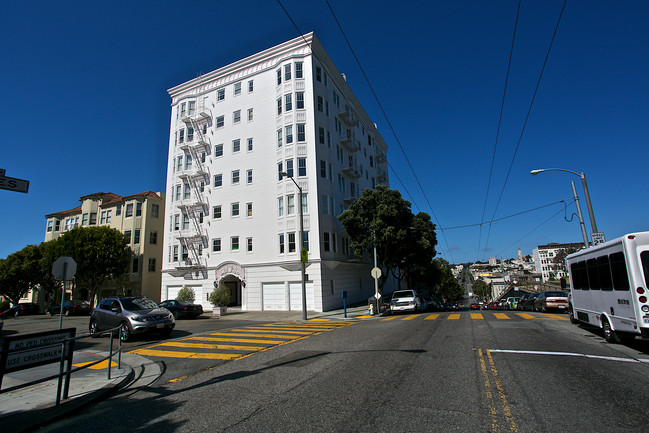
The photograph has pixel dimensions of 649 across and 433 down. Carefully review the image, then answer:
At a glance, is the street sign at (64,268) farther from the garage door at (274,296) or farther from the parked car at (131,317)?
the garage door at (274,296)

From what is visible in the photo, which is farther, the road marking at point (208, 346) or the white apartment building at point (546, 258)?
the white apartment building at point (546, 258)

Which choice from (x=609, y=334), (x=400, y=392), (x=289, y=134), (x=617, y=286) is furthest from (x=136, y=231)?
(x=617, y=286)

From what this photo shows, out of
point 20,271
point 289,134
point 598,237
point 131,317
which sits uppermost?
point 289,134

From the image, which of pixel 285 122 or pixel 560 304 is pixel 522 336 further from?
pixel 285 122

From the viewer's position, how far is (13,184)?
628 cm

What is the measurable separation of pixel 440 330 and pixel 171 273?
31.5 metres

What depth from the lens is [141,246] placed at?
139 feet

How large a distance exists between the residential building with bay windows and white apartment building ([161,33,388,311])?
7437 millimetres

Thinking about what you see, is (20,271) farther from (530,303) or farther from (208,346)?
(530,303)

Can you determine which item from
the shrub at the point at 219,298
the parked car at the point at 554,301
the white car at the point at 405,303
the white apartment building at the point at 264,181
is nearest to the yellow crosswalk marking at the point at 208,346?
the shrub at the point at 219,298

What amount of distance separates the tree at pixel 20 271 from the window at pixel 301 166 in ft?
130

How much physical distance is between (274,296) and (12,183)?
25018 millimetres

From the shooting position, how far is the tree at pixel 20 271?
1766 inches

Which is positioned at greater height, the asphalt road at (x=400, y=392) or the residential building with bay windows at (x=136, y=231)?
the residential building with bay windows at (x=136, y=231)
